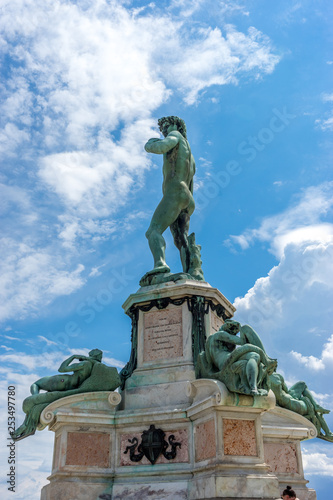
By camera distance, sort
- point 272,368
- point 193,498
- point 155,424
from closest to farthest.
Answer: point 193,498 < point 272,368 < point 155,424

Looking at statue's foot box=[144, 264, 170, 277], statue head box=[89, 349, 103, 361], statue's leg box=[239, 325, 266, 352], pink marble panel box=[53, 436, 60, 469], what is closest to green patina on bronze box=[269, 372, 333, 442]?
statue's leg box=[239, 325, 266, 352]

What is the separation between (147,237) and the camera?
11.2m

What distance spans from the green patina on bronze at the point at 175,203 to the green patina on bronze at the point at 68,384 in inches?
80.3

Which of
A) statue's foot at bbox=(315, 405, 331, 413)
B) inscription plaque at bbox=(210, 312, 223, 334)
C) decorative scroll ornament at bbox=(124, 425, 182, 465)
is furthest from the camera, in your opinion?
statue's foot at bbox=(315, 405, 331, 413)

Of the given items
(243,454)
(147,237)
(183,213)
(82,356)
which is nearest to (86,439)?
(82,356)

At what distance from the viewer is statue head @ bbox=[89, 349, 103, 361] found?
381 inches

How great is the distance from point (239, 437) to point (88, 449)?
2.70m

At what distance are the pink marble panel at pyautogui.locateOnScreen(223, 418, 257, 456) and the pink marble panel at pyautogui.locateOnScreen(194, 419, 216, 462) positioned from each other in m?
0.19

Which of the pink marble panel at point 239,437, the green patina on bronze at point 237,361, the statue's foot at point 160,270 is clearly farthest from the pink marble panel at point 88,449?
the statue's foot at point 160,270

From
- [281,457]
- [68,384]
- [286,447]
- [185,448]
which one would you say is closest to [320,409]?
[286,447]

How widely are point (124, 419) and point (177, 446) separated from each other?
3.55 ft

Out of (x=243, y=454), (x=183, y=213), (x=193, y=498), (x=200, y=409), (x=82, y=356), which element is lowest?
(x=193, y=498)

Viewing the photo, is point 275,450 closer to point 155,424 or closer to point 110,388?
point 155,424

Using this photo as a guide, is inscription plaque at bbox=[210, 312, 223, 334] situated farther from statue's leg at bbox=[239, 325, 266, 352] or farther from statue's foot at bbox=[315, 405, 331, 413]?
statue's foot at bbox=[315, 405, 331, 413]
